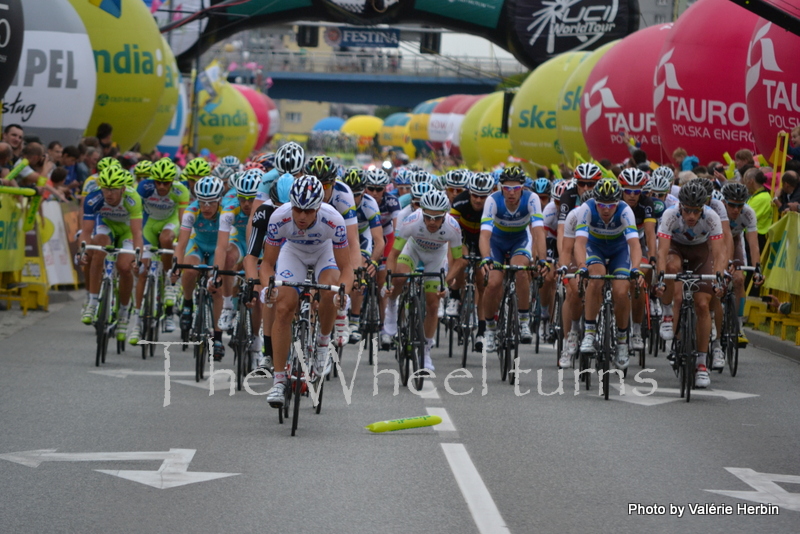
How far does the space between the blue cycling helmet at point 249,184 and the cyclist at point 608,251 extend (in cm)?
305

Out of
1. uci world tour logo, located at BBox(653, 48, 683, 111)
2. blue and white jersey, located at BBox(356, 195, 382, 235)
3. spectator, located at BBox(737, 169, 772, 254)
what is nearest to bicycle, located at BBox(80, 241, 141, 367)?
blue and white jersey, located at BBox(356, 195, 382, 235)

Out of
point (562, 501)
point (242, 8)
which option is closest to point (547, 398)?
point (562, 501)

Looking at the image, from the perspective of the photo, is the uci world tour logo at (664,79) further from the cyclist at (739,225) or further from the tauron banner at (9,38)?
the tauron banner at (9,38)

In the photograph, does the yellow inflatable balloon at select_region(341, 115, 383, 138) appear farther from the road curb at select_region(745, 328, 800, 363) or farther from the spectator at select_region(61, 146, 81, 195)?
the road curb at select_region(745, 328, 800, 363)

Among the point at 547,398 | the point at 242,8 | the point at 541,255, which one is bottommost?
the point at 547,398

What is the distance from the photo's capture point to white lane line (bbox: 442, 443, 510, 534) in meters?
6.50

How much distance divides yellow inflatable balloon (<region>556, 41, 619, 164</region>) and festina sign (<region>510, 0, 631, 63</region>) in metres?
5.92

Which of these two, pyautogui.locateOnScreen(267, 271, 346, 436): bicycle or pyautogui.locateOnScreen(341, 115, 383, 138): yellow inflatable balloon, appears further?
pyautogui.locateOnScreen(341, 115, 383, 138): yellow inflatable balloon

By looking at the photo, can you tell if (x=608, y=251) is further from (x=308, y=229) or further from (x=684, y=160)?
(x=684, y=160)

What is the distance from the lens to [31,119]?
20.6 meters

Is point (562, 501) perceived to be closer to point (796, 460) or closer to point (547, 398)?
point (796, 460)

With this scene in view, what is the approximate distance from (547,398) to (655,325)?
433cm

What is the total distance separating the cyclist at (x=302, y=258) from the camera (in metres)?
9.23

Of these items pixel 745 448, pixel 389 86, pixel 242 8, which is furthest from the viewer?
pixel 389 86
